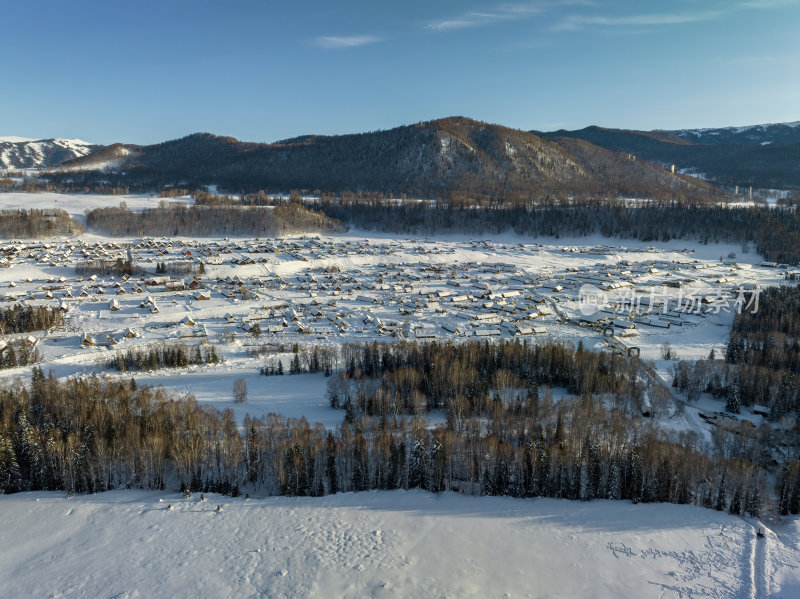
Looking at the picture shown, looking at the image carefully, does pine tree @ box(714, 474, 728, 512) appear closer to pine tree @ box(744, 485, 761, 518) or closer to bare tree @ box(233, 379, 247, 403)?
pine tree @ box(744, 485, 761, 518)

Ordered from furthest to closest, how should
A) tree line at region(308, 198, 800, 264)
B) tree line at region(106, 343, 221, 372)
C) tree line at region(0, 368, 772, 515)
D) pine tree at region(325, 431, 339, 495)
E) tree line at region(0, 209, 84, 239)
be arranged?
tree line at region(308, 198, 800, 264), tree line at region(0, 209, 84, 239), tree line at region(106, 343, 221, 372), pine tree at region(325, 431, 339, 495), tree line at region(0, 368, 772, 515)

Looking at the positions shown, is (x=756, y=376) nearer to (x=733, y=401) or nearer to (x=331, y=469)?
(x=733, y=401)

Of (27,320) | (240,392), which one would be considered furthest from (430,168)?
(240,392)

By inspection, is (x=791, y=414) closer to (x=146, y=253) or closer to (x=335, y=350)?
(x=335, y=350)

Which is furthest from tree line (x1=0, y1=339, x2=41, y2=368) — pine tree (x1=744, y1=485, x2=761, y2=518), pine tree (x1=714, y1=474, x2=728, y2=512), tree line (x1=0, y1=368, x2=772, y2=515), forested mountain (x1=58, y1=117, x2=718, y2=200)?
forested mountain (x1=58, y1=117, x2=718, y2=200)

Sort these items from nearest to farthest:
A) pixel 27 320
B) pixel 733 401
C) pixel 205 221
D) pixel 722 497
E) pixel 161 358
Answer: pixel 722 497
pixel 733 401
pixel 161 358
pixel 27 320
pixel 205 221

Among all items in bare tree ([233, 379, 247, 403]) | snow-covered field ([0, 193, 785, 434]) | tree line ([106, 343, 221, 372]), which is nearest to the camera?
bare tree ([233, 379, 247, 403])
